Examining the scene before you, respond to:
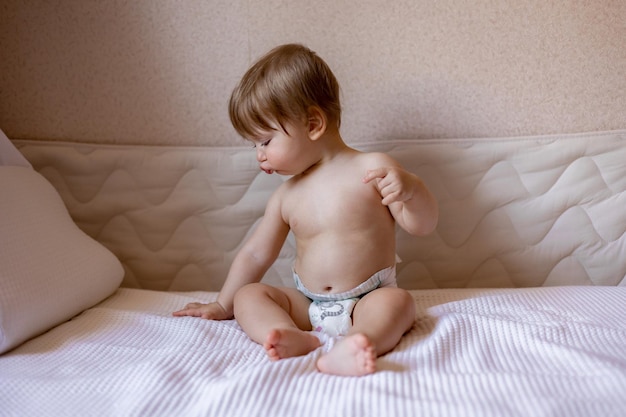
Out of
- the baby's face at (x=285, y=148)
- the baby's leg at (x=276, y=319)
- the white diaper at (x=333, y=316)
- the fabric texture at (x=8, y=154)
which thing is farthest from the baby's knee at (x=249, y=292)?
the fabric texture at (x=8, y=154)

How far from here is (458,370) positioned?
34.2 inches

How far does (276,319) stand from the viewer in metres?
1.05

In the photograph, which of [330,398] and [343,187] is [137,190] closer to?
[343,187]

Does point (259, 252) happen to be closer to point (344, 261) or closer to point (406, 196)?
point (344, 261)

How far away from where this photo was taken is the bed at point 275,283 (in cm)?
80

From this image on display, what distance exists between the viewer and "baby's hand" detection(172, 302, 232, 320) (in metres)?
1.19

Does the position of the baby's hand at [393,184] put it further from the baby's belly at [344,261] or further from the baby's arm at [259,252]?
the baby's arm at [259,252]

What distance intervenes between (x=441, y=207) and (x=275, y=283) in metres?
0.43

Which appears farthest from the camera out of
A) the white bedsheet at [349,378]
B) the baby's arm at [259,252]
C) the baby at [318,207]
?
the baby's arm at [259,252]

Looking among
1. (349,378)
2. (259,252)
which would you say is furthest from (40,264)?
(349,378)

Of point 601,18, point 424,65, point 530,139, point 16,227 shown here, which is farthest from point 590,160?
point 16,227

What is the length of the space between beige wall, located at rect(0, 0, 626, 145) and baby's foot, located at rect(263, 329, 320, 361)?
58 cm

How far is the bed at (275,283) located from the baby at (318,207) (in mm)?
104

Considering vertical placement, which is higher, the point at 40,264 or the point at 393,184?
the point at 393,184
